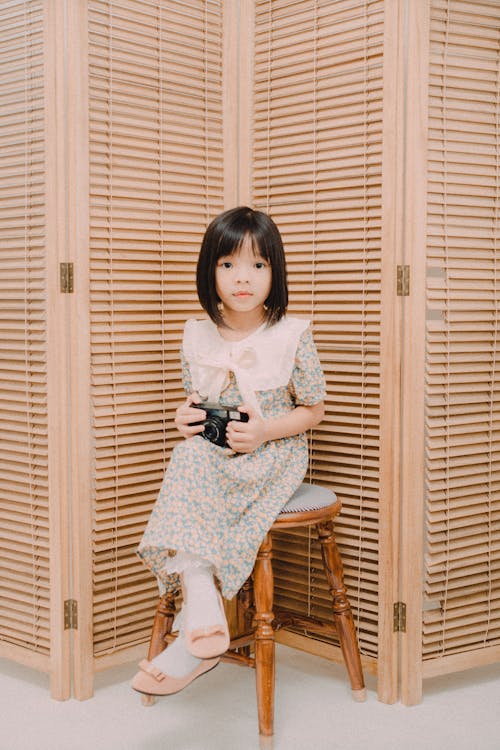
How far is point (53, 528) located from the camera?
2.11m

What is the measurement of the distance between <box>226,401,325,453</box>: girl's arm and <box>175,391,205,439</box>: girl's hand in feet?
0.25

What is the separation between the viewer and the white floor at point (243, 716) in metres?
1.88

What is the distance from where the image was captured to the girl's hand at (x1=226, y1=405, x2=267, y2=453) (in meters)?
1.96

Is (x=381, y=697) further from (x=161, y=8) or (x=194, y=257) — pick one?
(x=161, y=8)

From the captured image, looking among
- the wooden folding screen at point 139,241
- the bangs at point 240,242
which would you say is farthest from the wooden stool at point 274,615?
the bangs at point 240,242

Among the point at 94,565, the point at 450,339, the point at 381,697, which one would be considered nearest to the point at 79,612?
the point at 94,565

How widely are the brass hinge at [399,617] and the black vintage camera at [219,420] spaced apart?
24.5 inches

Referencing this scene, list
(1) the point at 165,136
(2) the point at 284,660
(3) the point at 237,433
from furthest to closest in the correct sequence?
(2) the point at 284,660 < (1) the point at 165,136 < (3) the point at 237,433

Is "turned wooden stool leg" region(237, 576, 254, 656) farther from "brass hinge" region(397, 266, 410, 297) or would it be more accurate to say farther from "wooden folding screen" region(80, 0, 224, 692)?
"brass hinge" region(397, 266, 410, 297)

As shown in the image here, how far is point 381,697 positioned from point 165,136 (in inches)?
63.0

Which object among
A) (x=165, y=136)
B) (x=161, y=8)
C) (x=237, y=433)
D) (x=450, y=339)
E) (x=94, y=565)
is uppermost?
(x=161, y=8)

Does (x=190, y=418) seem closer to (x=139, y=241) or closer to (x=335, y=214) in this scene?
(x=139, y=241)

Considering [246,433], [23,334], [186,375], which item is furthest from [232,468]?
[23,334]

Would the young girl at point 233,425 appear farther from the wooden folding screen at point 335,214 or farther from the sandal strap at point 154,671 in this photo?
the wooden folding screen at point 335,214
